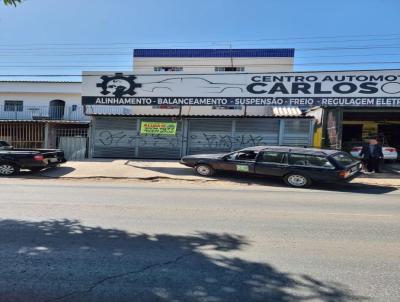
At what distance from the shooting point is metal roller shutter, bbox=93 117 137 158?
67.4 ft

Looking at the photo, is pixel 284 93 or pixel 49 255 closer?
pixel 49 255

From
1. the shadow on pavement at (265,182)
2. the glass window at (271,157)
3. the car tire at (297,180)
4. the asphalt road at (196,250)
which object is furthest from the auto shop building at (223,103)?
the asphalt road at (196,250)

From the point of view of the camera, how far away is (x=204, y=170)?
1444cm

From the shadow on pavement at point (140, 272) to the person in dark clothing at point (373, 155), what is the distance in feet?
38.5

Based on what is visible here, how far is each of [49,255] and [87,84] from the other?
1325 centimetres

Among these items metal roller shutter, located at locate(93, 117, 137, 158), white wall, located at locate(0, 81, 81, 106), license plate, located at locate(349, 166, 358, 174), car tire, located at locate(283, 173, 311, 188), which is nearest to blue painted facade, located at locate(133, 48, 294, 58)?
white wall, located at locate(0, 81, 81, 106)

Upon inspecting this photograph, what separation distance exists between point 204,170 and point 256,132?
633cm

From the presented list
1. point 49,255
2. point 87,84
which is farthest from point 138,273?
point 87,84

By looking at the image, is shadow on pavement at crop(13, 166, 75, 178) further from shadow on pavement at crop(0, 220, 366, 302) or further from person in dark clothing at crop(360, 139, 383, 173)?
person in dark clothing at crop(360, 139, 383, 173)

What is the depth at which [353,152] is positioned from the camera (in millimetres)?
18953

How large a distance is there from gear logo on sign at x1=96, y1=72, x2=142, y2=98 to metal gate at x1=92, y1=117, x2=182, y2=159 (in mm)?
3685

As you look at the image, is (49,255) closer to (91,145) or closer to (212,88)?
(212,88)

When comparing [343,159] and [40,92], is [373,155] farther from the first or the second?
[40,92]

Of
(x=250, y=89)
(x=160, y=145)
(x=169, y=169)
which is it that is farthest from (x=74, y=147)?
(x=250, y=89)
